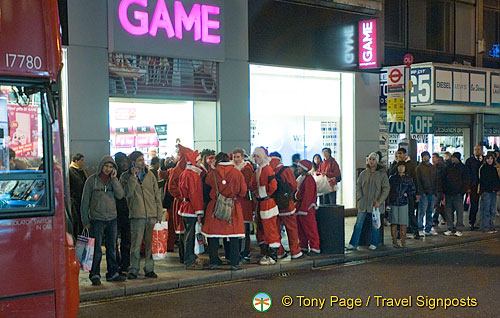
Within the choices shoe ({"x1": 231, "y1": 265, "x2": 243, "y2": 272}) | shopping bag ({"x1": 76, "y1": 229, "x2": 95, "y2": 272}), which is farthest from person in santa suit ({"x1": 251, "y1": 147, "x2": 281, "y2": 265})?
shopping bag ({"x1": 76, "y1": 229, "x2": 95, "y2": 272})

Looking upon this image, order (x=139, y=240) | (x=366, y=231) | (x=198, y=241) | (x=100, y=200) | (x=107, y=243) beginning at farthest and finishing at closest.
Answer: (x=366, y=231) → (x=198, y=241) → (x=139, y=240) → (x=107, y=243) → (x=100, y=200)

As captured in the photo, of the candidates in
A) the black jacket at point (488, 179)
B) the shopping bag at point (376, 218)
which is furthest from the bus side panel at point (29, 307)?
the black jacket at point (488, 179)

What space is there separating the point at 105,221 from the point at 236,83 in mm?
7391

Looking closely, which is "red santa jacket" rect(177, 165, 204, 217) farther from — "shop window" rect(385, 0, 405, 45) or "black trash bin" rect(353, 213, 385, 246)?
"shop window" rect(385, 0, 405, 45)

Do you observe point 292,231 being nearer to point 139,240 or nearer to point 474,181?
point 139,240

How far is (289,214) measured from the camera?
1118 centimetres

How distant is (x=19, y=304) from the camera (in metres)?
5.04

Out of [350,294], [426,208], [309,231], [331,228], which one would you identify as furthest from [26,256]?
[426,208]

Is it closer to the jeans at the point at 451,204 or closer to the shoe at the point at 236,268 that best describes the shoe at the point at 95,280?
the shoe at the point at 236,268

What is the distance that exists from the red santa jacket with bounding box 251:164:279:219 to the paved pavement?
111cm

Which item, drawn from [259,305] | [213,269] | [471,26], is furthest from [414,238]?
[471,26]

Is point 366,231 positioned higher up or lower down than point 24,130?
lower down

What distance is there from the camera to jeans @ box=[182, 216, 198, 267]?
34.0 feet

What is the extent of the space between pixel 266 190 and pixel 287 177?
507 millimetres
